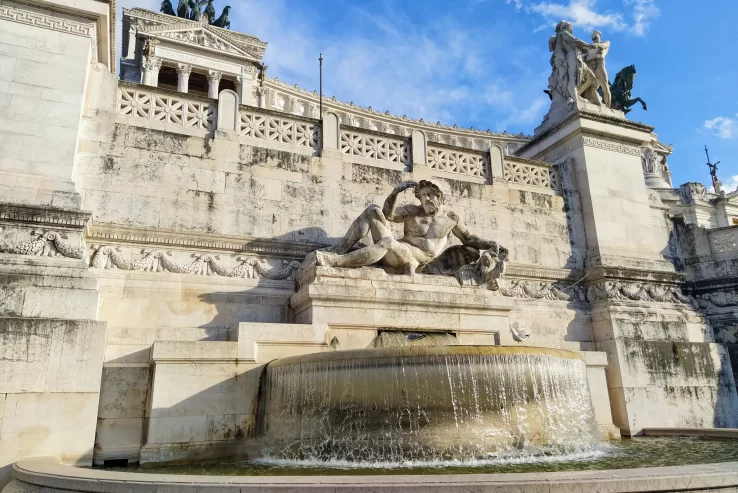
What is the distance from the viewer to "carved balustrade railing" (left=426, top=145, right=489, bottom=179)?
42.4 feet

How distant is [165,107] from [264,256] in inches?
144

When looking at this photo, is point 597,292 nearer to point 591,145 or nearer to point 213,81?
point 591,145

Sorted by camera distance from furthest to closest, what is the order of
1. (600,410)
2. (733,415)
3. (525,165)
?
(525,165) < (733,415) < (600,410)

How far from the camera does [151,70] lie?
40469 mm

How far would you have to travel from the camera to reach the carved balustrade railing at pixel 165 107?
10.7 meters

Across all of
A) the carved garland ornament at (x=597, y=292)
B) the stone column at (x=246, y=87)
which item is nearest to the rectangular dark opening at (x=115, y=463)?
the carved garland ornament at (x=597, y=292)

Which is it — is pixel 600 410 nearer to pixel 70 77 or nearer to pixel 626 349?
pixel 626 349

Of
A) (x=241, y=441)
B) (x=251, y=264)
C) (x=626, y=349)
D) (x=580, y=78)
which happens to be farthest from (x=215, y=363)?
(x=580, y=78)

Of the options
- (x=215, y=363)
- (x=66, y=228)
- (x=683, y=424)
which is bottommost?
(x=683, y=424)

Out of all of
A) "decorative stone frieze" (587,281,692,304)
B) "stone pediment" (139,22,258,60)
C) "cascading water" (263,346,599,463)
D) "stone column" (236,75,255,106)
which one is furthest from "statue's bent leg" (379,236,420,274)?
"stone pediment" (139,22,258,60)

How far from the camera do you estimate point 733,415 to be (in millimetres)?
11781

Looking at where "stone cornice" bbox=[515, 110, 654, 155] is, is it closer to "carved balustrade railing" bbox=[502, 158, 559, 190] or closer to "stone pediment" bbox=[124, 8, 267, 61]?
"carved balustrade railing" bbox=[502, 158, 559, 190]

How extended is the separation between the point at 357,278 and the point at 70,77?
6.12 metres

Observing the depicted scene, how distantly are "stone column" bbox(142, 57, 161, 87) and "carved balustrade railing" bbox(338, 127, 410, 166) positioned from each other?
33.0m
